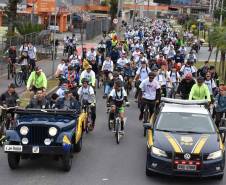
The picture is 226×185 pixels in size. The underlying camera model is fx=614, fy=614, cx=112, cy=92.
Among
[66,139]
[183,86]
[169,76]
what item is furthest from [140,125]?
[66,139]

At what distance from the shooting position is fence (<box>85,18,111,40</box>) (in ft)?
231

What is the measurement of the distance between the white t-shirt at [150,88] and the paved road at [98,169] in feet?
5.53

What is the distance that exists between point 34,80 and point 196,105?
6155mm

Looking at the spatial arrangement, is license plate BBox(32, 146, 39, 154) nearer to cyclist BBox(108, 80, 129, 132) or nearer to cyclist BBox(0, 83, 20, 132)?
cyclist BBox(0, 83, 20, 132)

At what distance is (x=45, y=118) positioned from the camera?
13492 millimetres

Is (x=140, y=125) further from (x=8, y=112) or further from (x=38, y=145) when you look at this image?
(x=38, y=145)

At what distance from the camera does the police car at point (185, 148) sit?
39.9 ft

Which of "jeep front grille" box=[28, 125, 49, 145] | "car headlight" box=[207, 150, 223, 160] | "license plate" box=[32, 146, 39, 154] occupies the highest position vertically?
"jeep front grille" box=[28, 125, 49, 145]

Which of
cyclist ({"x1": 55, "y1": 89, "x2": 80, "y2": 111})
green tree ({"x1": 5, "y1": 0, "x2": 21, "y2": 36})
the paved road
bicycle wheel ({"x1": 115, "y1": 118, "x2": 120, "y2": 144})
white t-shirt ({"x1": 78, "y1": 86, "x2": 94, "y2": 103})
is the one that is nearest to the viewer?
the paved road

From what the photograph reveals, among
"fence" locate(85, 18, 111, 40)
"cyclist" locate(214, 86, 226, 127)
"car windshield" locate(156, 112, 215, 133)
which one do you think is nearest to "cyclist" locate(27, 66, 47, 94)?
"cyclist" locate(214, 86, 226, 127)

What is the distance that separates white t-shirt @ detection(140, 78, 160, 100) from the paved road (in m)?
1.68

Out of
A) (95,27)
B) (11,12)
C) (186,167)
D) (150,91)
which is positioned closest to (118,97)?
(150,91)

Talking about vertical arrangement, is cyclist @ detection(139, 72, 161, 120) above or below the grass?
above

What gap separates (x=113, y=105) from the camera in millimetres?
16953
